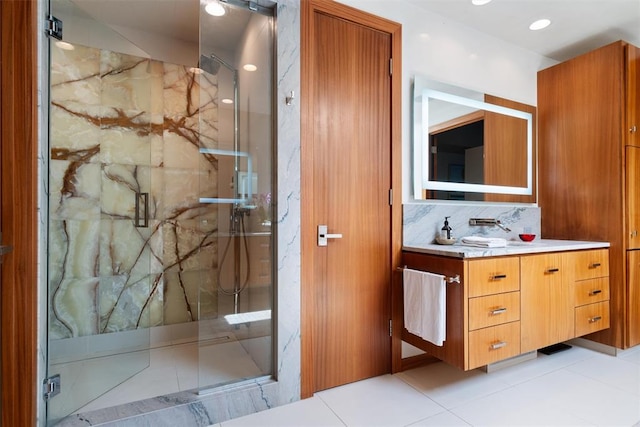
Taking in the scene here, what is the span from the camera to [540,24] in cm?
259

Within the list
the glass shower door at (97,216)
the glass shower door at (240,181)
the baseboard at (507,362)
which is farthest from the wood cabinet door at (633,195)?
the glass shower door at (97,216)

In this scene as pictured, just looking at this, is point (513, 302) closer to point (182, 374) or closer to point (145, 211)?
point (182, 374)

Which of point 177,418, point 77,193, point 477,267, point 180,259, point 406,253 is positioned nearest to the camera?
point 177,418

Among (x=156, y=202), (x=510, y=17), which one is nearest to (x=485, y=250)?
(x=510, y=17)

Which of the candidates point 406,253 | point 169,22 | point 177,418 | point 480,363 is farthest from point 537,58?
point 177,418

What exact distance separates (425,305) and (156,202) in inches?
92.6

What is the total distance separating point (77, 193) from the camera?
2.02 metres

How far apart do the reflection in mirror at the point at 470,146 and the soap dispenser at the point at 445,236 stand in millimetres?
241

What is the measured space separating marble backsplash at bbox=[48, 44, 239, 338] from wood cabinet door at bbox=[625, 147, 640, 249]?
3.18 m

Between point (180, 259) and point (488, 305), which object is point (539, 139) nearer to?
point (488, 305)

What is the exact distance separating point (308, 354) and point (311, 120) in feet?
4.77

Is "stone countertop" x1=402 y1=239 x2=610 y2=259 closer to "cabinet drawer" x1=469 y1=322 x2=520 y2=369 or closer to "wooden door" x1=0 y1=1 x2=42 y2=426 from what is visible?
"cabinet drawer" x1=469 y1=322 x2=520 y2=369

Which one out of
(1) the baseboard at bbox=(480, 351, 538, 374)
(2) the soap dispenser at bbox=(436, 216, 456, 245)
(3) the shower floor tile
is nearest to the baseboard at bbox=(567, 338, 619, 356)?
(1) the baseboard at bbox=(480, 351, 538, 374)

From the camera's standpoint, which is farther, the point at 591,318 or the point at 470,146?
the point at 470,146
